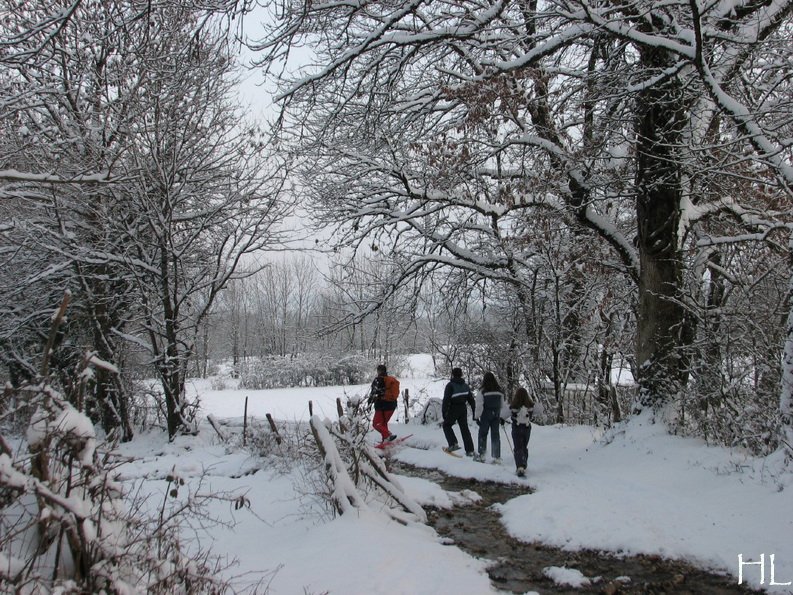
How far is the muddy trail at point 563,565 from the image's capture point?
419 cm

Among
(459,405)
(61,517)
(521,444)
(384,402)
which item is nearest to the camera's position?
(61,517)

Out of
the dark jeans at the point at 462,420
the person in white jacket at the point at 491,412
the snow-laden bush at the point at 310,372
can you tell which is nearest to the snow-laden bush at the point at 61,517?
the person in white jacket at the point at 491,412

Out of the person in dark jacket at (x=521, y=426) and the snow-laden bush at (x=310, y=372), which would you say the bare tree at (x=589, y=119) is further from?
the snow-laden bush at (x=310, y=372)

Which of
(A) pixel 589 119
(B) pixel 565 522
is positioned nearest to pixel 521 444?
(B) pixel 565 522

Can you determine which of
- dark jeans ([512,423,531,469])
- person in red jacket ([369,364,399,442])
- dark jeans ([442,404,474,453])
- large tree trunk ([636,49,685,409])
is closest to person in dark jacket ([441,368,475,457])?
dark jeans ([442,404,474,453])

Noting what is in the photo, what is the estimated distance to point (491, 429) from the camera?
9.16 m

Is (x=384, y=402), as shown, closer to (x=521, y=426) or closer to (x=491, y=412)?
(x=491, y=412)

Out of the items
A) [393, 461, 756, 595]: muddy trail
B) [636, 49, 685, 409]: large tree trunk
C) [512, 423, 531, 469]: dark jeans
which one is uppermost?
[636, 49, 685, 409]: large tree trunk

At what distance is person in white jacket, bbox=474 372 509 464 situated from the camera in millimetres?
9125

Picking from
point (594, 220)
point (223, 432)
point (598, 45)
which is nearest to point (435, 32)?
point (598, 45)

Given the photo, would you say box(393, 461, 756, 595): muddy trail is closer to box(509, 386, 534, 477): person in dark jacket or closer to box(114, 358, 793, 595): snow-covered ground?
box(114, 358, 793, 595): snow-covered ground

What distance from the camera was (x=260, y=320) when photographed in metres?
53.6

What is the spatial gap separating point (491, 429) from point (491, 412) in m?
0.29

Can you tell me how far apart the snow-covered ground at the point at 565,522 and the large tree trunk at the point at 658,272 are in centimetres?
74
